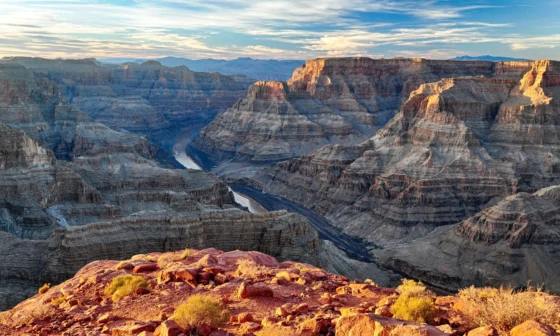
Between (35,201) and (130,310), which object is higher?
(130,310)

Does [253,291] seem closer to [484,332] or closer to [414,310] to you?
[414,310]

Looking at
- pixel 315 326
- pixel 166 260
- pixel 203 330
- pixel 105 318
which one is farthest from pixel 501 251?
pixel 105 318

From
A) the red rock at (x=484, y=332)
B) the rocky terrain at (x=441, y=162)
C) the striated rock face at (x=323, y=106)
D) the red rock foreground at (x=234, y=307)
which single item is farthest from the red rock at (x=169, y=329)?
the striated rock face at (x=323, y=106)

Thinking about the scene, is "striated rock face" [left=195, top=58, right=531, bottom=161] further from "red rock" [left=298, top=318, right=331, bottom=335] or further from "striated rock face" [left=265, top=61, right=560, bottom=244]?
"red rock" [left=298, top=318, right=331, bottom=335]

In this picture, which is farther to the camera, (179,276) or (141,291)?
(179,276)

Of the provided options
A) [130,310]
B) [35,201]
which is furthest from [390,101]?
[130,310]

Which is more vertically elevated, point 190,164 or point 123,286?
point 123,286

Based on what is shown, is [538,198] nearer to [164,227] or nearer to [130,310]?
[164,227]
